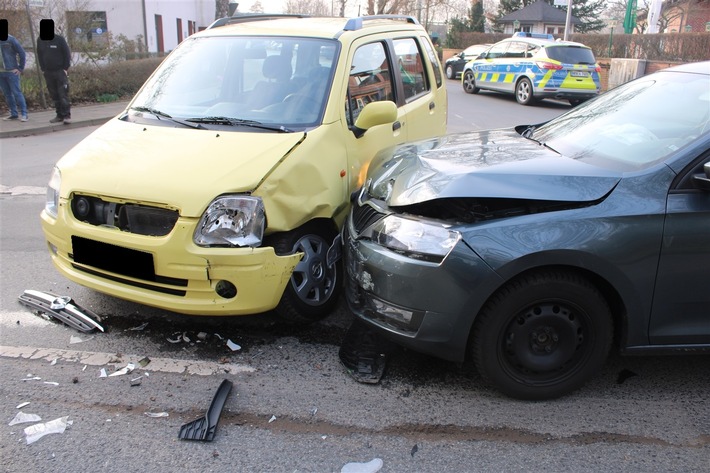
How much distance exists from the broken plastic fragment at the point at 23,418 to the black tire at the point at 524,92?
16058mm

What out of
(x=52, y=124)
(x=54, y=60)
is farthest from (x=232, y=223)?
(x=52, y=124)

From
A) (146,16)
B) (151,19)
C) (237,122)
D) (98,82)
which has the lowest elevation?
(98,82)

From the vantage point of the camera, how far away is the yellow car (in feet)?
10.8

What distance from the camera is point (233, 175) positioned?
3348 millimetres

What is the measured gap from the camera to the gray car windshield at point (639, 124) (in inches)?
127

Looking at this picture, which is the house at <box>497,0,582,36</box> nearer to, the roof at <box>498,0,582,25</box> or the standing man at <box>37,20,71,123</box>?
the roof at <box>498,0,582,25</box>

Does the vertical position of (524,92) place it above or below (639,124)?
below

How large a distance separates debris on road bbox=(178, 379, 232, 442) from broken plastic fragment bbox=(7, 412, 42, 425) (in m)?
0.74

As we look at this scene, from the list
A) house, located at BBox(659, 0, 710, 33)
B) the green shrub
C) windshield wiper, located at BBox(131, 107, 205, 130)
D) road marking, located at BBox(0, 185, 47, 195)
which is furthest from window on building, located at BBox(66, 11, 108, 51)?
house, located at BBox(659, 0, 710, 33)

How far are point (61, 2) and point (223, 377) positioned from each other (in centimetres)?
1993

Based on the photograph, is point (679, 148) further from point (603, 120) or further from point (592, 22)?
point (592, 22)

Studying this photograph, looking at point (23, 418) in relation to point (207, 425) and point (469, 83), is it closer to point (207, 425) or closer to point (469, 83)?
point (207, 425)

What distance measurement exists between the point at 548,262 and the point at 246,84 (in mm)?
2696

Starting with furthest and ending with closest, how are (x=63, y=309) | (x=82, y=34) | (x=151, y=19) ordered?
(x=151, y=19) → (x=82, y=34) → (x=63, y=309)
